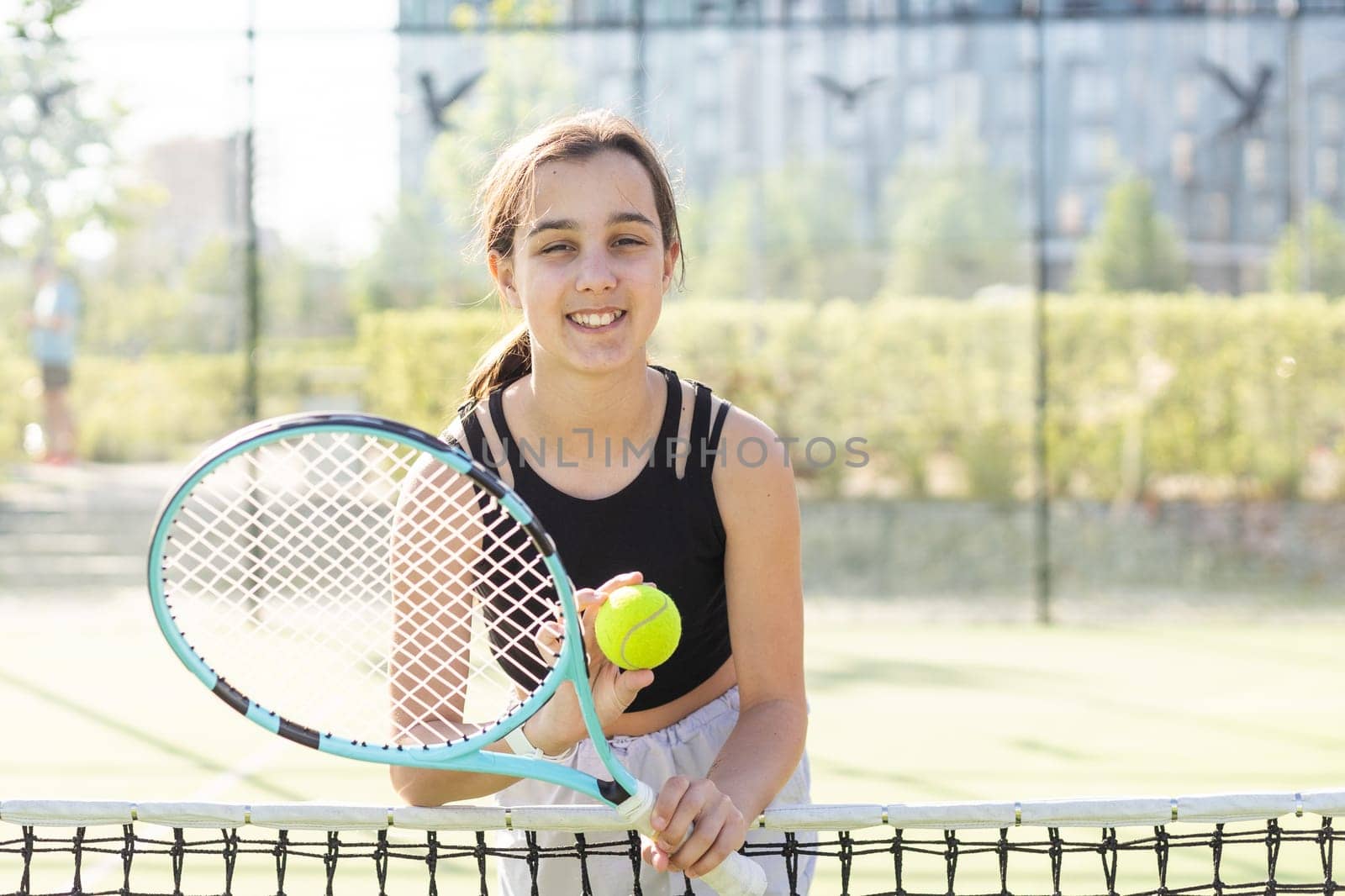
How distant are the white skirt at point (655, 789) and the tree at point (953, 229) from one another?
21.1ft

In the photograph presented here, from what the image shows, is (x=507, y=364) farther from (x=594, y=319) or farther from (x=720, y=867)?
(x=720, y=867)

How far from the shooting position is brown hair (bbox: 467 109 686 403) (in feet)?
5.66

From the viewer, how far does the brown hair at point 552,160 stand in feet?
5.66

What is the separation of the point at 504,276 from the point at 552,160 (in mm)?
193

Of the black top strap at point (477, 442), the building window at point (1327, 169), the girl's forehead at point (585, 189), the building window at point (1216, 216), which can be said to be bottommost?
the black top strap at point (477, 442)

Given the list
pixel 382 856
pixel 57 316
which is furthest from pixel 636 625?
pixel 57 316

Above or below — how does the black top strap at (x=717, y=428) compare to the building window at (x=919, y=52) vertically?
below

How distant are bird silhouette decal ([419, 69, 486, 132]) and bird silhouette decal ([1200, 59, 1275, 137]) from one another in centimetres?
398

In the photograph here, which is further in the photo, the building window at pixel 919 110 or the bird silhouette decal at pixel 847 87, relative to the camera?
the building window at pixel 919 110

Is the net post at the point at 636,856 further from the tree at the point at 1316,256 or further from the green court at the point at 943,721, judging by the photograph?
the tree at the point at 1316,256

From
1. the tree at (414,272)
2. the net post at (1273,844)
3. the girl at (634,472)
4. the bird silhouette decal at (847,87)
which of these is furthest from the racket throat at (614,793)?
the bird silhouette decal at (847,87)

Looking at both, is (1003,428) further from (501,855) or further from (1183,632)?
(501,855)

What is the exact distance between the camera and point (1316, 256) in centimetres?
779

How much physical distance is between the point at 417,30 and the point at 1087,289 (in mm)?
3951
